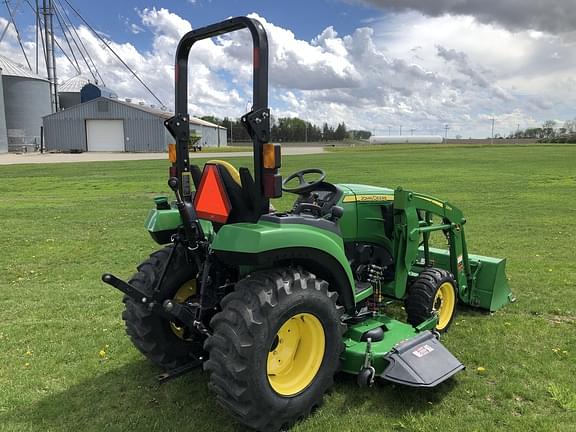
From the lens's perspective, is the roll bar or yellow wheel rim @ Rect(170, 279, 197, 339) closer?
the roll bar

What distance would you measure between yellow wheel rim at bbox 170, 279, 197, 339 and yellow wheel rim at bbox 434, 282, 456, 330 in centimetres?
226

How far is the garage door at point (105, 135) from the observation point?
193 ft

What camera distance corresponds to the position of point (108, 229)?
10.1 meters

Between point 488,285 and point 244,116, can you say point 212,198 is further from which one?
point 488,285

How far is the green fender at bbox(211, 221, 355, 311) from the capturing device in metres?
2.98

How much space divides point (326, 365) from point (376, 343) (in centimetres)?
58

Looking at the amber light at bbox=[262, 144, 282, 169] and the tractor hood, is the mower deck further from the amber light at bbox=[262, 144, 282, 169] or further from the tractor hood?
the amber light at bbox=[262, 144, 282, 169]

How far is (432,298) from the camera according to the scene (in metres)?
4.54

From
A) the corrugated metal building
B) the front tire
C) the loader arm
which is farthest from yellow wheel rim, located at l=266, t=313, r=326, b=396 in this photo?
the corrugated metal building

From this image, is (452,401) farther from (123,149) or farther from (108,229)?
(123,149)

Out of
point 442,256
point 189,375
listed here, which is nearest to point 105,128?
point 442,256

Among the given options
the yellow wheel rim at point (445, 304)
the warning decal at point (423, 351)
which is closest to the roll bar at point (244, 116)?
the warning decal at point (423, 351)

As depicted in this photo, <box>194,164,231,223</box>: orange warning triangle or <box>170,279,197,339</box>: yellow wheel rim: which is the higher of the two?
<box>194,164,231,223</box>: orange warning triangle

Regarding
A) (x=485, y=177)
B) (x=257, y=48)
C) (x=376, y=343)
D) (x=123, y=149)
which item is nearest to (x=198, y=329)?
(x=376, y=343)
